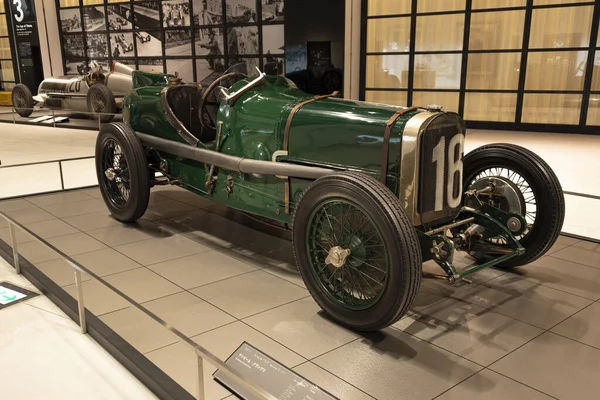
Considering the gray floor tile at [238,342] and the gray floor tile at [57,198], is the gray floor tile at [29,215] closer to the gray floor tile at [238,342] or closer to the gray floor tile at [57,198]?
the gray floor tile at [57,198]

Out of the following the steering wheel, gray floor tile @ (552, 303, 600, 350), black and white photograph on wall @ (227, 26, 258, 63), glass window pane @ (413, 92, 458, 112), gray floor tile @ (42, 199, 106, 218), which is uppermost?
black and white photograph on wall @ (227, 26, 258, 63)

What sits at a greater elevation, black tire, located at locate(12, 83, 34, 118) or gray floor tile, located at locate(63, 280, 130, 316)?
black tire, located at locate(12, 83, 34, 118)

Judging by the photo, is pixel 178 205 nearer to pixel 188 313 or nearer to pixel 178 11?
pixel 188 313

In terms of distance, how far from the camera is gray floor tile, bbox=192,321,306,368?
2.86m

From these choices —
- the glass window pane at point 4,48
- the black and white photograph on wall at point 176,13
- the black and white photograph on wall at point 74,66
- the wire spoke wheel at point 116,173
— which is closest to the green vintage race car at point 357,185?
the wire spoke wheel at point 116,173

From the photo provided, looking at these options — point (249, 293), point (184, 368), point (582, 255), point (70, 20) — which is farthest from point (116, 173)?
point (70, 20)

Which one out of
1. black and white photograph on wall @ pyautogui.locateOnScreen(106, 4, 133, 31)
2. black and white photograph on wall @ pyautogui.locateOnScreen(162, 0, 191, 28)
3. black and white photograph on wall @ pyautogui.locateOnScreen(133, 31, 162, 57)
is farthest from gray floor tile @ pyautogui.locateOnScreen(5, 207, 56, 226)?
black and white photograph on wall @ pyautogui.locateOnScreen(106, 4, 133, 31)

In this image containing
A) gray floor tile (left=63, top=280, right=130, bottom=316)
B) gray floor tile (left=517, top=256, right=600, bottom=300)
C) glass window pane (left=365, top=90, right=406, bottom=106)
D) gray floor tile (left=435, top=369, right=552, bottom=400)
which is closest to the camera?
gray floor tile (left=435, top=369, right=552, bottom=400)

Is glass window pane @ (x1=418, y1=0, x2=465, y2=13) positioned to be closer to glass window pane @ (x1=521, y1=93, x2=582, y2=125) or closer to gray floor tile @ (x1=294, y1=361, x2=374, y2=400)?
glass window pane @ (x1=521, y1=93, x2=582, y2=125)

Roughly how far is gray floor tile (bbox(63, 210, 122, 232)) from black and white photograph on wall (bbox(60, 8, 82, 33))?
46.3 feet

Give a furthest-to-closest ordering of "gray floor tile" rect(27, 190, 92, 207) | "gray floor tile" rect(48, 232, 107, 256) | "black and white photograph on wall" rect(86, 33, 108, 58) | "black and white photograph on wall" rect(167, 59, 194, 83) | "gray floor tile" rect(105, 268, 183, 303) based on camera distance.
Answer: "black and white photograph on wall" rect(86, 33, 108, 58) → "black and white photograph on wall" rect(167, 59, 194, 83) → "gray floor tile" rect(27, 190, 92, 207) → "gray floor tile" rect(48, 232, 107, 256) → "gray floor tile" rect(105, 268, 183, 303)

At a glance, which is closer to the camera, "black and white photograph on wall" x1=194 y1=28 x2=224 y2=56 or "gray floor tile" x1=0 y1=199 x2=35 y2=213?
"gray floor tile" x1=0 y1=199 x2=35 y2=213

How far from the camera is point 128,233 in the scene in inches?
195

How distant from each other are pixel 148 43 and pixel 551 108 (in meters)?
11.5
